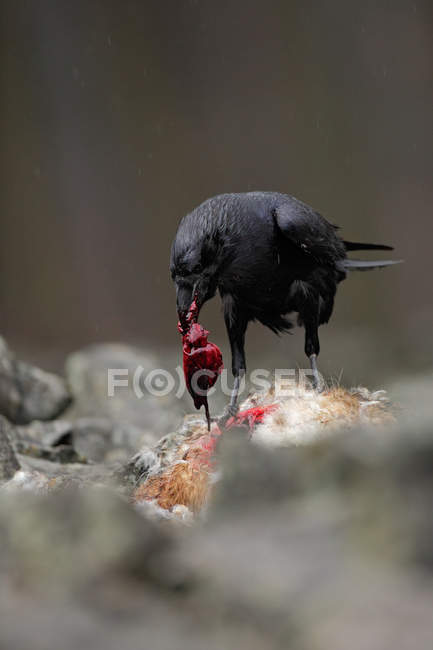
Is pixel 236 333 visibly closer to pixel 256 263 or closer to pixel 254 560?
pixel 256 263

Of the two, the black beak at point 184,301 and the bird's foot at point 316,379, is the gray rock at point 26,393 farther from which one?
the black beak at point 184,301

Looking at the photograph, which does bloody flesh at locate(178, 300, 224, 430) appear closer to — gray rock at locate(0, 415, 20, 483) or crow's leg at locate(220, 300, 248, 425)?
crow's leg at locate(220, 300, 248, 425)

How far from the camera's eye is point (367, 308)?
24.5 ft

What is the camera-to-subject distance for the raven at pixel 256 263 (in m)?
2.89

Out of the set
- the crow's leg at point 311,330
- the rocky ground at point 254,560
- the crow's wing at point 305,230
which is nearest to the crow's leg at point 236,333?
the crow's leg at point 311,330

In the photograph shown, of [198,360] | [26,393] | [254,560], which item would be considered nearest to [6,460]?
[198,360]

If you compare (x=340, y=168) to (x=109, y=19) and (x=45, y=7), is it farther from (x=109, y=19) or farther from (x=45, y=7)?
(x=45, y=7)

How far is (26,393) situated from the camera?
5750mm

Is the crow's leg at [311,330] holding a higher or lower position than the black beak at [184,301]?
lower

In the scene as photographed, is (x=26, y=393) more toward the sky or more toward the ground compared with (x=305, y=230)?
more toward the ground

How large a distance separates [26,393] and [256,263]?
10.3 feet

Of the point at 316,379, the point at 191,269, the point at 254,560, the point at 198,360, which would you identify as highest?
the point at 191,269

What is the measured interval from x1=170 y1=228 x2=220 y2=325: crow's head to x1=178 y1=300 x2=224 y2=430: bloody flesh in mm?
63

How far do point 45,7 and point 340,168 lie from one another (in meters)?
3.36
